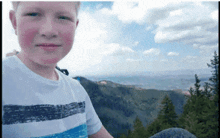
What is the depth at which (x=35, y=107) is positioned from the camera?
3.42 ft

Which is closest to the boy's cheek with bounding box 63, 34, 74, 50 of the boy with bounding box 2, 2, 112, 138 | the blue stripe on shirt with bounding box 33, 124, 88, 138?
the boy with bounding box 2, 2, 112, 138

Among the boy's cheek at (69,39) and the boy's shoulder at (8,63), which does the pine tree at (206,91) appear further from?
the boy's shoulder at (8,63)

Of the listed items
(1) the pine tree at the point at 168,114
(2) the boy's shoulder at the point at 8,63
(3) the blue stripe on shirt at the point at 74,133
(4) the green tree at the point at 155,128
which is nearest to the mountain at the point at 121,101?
(4) the green tree at the point at 155,128

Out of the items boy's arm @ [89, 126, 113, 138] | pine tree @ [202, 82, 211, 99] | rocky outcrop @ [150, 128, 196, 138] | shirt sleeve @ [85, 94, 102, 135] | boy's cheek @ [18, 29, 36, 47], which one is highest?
boy's cheek @ [18, 29, 36, 47]

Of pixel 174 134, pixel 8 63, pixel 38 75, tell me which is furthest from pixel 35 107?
pixel 174 134

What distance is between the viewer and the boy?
916mm

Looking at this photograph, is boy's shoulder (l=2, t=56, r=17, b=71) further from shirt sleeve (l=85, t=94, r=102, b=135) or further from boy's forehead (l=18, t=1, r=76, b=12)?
shirt sleeve (l=85, t=94, r=102, b=135)

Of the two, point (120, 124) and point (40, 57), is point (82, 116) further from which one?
point (120, 124)

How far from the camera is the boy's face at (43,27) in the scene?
0.91 m

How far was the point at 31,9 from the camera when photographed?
90 cm

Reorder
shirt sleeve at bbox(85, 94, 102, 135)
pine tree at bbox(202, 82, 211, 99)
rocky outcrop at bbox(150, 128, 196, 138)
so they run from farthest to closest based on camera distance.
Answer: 1. pine tree at bbox(202, 82, 211, 99)
2. rocky outcrop at bbox(150, 128, 196, 138)
3. shirt sleeve at bbox(85, 94, 102, 135)

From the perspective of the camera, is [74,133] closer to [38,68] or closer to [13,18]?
[38,68]

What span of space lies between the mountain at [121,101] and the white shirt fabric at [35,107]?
29.1 meters

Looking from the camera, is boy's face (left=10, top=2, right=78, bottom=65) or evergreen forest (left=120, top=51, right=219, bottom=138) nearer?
boy's face (left=10, top=2, right=78, bottom=65)
